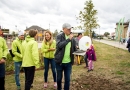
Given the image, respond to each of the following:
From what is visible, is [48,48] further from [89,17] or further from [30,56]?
[89,17]

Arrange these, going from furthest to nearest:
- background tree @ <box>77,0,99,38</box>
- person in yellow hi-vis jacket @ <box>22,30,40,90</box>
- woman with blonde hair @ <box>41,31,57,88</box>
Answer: background tree @ <box>77,0,99,38</box> < woman with blonde hair @ <box>41,31,57,88</box> < person in yellow hi-vis jacket @ <box>22,30,40,90</box>

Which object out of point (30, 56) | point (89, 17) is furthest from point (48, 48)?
point (89, 17)

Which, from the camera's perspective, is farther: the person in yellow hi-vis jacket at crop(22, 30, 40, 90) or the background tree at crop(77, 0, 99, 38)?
the background tree at crop(77, 0, 99, 38)

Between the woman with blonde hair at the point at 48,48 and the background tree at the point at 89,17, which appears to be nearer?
the woman with blonde hair at the point at 48,48

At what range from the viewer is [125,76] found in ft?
23.3

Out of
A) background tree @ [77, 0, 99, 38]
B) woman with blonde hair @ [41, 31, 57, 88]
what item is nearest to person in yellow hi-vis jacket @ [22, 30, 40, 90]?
woman with blonde hair @ [41, 31, 57, 88]

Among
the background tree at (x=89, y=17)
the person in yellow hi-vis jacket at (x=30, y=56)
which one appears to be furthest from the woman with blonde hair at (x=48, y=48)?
the background tree at (x=89, y=17)

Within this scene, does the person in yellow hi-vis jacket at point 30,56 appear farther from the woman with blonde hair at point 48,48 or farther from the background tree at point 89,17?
the background tree at point 89,17

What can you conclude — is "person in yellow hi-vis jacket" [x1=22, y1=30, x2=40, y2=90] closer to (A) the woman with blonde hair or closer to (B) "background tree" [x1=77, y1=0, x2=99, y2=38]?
(A) the woman with blonde hair

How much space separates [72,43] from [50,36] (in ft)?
4.17

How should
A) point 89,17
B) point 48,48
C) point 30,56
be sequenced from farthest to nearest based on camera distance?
1. point 89,17
2. point 48,48
3. point 30,56

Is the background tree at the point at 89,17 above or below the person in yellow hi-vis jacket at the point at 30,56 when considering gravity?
above

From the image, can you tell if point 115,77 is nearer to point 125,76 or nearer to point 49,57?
point 125,76

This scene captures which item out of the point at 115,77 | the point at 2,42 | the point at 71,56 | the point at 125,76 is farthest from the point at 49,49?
the point at 125,76
